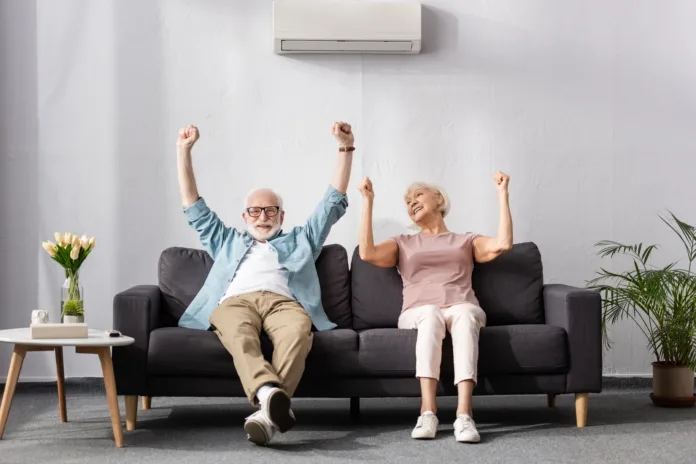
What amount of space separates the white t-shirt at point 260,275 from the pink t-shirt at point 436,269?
54cm

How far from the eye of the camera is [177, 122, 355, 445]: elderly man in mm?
3439

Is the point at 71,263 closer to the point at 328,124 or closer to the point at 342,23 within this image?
the point at 328,124

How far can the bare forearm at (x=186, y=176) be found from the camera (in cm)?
398

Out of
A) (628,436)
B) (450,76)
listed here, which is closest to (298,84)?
(450,76)

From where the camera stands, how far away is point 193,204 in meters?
4.04

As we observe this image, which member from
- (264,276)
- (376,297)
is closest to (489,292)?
(376,297)

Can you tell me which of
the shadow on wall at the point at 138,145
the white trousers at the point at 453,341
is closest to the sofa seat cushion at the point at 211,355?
the white trousers at the point at 453,341

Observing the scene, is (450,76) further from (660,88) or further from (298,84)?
(660,88)

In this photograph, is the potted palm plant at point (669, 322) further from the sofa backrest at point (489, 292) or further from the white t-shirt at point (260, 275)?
the white t-shirt at point (260, 275)

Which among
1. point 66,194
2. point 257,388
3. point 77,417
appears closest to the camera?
point 257,388

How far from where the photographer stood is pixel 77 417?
3959mm

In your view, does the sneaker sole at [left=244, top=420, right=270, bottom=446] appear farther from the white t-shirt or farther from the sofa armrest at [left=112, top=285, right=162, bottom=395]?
the white t-shirt

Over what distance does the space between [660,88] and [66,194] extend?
10.8 ft

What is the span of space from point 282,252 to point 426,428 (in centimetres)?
112
